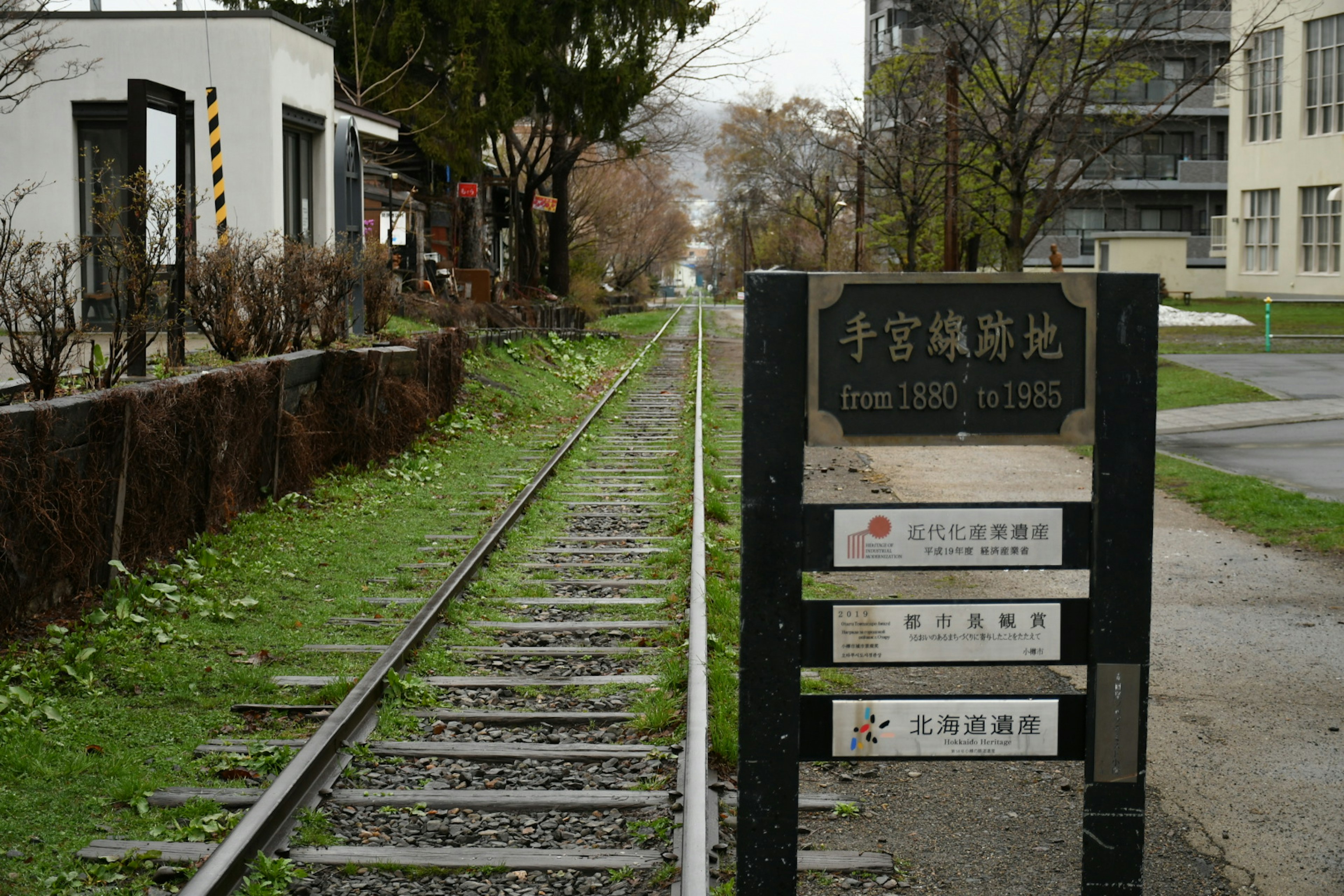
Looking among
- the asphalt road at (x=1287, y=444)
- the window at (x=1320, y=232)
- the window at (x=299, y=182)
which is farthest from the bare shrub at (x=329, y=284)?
the window at (x=1320, y=232)

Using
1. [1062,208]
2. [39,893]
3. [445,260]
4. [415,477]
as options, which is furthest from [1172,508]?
[445,260]

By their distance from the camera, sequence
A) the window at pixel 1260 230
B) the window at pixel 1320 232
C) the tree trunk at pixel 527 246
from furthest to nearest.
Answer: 1. the window at pixel 1260 230
2. the window at pixel 1320 232
3. the tree trunk at pixel 527 246

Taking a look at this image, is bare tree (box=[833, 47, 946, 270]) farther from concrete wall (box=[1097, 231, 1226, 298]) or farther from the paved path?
A: concrete wall (box=[1097, 231, 1226, 298])

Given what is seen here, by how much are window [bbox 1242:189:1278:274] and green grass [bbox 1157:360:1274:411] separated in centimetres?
2799

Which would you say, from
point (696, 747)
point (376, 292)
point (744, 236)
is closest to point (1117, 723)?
point (696, 747)

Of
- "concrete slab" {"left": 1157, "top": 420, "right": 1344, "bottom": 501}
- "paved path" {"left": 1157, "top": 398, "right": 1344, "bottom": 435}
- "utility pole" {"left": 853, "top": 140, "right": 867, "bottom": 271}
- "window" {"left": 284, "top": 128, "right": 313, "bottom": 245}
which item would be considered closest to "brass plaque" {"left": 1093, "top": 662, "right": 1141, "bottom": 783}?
"concrete slab" {"left": 1157, "top": 420, "right": 1344, "bottom": 501}

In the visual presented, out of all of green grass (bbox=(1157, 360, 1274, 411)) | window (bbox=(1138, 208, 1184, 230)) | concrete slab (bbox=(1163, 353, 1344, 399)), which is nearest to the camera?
green grass (bbox=(1157, 360, 1274, 411))

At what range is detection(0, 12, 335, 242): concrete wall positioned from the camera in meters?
18.1

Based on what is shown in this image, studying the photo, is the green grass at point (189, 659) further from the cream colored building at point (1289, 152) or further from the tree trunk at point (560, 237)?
the cream colored building at point (1289, 152)

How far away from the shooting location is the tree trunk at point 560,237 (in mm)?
41531

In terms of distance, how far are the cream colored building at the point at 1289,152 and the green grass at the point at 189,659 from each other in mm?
39684

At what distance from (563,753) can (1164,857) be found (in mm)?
2415

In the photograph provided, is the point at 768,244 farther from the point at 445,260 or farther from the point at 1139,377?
the point at 1139,377

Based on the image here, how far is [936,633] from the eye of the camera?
3.86 m
